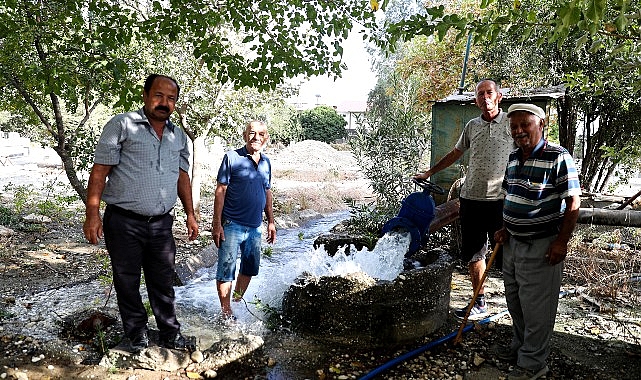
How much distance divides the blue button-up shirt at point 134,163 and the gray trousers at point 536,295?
2581mm

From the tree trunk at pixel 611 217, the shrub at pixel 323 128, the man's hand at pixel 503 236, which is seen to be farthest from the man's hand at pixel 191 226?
the shrub at pixel 323 128

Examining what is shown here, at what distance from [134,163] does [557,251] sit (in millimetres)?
2876

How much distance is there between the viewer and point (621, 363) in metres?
3.52

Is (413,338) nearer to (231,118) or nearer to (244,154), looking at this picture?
(244,154)

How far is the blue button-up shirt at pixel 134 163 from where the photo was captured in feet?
10.2

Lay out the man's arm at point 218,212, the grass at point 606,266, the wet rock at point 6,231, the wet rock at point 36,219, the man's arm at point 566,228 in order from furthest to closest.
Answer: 1. the wet rock at point 36,219
2. the wet rock at point 6,231
3. the grass at point 606,266
4. the man's arm at point 218,212
5. the man's arm at point 566,228

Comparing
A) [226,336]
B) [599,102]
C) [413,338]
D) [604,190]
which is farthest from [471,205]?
[604,190]

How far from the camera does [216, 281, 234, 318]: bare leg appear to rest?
4090 mm

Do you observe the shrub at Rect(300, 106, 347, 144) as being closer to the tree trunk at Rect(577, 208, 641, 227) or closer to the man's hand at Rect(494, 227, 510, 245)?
the tree trunk at Rect(577, 208, 641, 227)

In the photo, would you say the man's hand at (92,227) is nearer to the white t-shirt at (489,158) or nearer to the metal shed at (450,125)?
the white t-shirt at (489,158)

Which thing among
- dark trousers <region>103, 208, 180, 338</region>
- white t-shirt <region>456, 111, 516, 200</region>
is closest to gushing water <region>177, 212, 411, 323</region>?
white t-shirt <region>456, 111, 516, 200</region>

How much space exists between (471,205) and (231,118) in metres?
5.84

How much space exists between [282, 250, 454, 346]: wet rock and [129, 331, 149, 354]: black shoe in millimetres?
1222

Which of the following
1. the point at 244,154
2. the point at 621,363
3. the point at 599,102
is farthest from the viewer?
the point at 599,102
